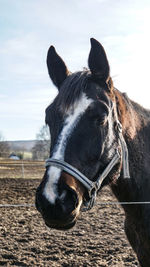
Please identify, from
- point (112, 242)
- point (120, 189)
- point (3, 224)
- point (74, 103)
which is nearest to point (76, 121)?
point (74, 103)

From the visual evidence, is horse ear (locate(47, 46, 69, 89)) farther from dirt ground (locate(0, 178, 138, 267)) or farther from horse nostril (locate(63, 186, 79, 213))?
dirt ground (locate(0, 178, 138, 267))


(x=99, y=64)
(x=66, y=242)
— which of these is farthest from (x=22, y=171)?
(x=99, y=64)

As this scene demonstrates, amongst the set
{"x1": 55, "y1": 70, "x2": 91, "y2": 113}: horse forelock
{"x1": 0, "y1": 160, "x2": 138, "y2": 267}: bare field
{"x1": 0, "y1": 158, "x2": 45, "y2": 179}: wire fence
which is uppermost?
{"x1": 55, "y1": 70, "x2": 91, "y2": 113}: horse forelock

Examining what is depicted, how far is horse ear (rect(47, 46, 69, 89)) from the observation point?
9.40ft

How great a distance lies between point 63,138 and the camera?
6.98 feet

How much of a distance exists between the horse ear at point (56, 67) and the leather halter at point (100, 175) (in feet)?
2.66

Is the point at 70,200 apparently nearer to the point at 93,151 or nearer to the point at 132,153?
the point at 93,151

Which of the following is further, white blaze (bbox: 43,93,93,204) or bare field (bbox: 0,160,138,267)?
bare field (bbox: 0,160,138,267)

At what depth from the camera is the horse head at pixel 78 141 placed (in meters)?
1.94

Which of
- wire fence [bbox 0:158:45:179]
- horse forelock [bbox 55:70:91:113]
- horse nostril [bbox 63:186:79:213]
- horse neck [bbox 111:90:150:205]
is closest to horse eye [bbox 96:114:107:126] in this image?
horse forelock [bbox 55:70:91:113]

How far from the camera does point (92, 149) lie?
7.28ft

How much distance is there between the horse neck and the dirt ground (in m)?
2.46

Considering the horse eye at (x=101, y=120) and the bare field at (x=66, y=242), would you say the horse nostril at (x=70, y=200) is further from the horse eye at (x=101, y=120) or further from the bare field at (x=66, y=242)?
the bare field at (x=66, y=242)

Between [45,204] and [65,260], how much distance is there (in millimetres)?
3675
